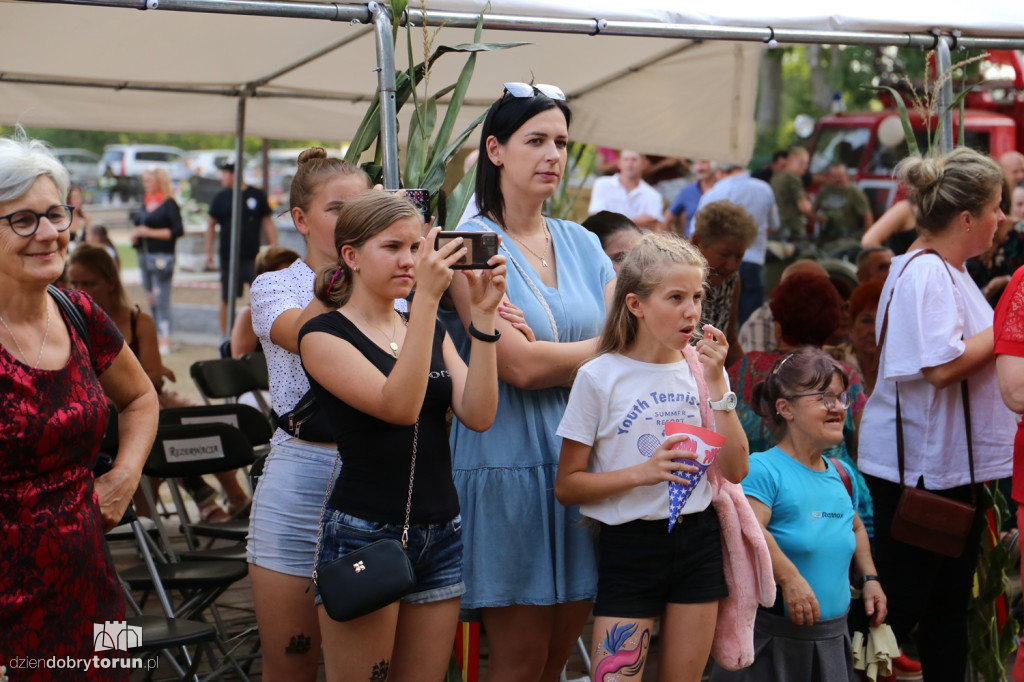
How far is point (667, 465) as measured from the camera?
8.08 ft

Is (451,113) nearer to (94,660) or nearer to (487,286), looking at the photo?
(487,286)

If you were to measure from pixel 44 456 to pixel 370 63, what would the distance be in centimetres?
395

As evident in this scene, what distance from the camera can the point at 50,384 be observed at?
6.84 ft

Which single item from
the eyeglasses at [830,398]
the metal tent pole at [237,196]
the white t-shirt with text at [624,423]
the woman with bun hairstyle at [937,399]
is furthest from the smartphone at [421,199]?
the metal tent pole at [237,196]

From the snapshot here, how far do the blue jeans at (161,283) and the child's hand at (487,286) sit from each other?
1044 cm

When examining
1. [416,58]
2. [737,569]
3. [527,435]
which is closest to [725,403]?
[737,569]

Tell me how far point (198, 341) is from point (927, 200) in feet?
35.6

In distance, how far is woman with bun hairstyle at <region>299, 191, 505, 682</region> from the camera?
2256mm

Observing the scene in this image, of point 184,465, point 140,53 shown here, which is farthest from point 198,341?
point 184,465

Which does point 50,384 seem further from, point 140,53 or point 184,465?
point 140,53

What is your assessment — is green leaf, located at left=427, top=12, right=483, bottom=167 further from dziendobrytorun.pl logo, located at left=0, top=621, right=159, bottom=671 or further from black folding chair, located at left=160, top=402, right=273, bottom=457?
black folding chair, located at left=160, top=402, right=273, bottom=457

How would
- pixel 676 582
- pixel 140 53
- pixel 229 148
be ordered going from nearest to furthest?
pixel 676 582 < pixel 140 53 < pixel 229 148

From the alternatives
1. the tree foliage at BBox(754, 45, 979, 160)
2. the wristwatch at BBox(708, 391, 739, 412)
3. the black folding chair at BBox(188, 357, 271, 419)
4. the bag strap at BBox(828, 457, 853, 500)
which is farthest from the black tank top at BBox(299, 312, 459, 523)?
the tree foliage at BBox(754, 45, 979, 160)

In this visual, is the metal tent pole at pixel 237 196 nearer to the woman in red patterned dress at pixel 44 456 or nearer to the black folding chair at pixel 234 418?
the black folding chair at pixel 234 418
